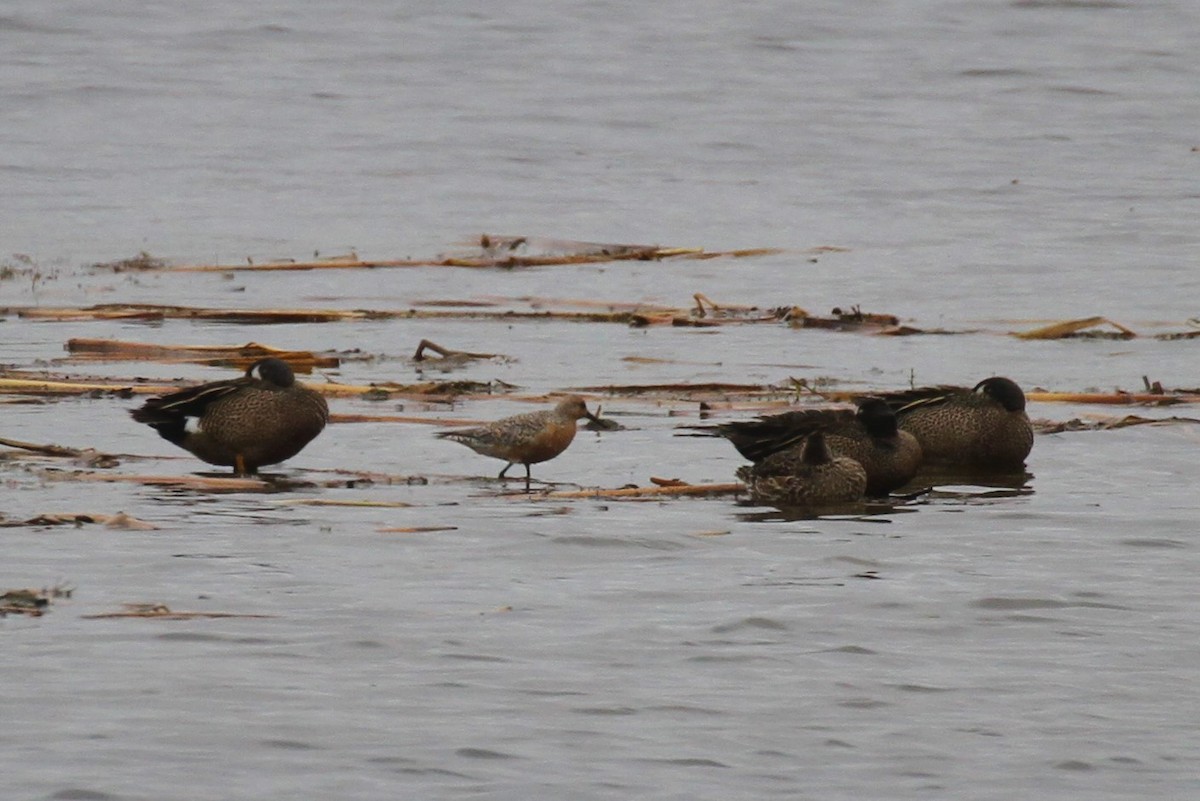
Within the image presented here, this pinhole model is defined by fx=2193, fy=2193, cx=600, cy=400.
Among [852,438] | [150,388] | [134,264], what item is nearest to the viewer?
[852,438]

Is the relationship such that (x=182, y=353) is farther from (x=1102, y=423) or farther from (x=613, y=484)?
(x=1102, y=423)

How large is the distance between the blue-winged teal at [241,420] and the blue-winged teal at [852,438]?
207 centimetres

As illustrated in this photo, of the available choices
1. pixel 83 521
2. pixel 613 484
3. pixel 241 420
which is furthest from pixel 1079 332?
pixel 83 521

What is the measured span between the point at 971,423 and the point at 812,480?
57.0 inches

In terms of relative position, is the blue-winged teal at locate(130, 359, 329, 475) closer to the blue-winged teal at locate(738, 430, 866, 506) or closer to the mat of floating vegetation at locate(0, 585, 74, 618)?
the blue-winged teal at locate(738, 430, 866, 506)

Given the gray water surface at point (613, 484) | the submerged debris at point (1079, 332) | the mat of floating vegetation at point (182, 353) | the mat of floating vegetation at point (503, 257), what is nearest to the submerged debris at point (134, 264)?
the mat of floating vegetation at point (503, 257)

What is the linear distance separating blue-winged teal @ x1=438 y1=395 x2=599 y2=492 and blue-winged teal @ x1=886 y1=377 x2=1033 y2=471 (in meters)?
2.04

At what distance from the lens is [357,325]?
51.9 feet

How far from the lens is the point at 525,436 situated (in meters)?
10.4

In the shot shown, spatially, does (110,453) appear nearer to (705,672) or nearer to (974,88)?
(705,672)

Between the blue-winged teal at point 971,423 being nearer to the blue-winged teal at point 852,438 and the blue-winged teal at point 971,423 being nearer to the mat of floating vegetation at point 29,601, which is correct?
the blue-winged teal at point 852,438

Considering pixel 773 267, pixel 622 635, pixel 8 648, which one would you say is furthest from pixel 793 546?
pixel 773 267

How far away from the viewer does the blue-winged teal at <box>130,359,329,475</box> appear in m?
10.8

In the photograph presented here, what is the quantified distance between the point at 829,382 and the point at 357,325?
398cm
